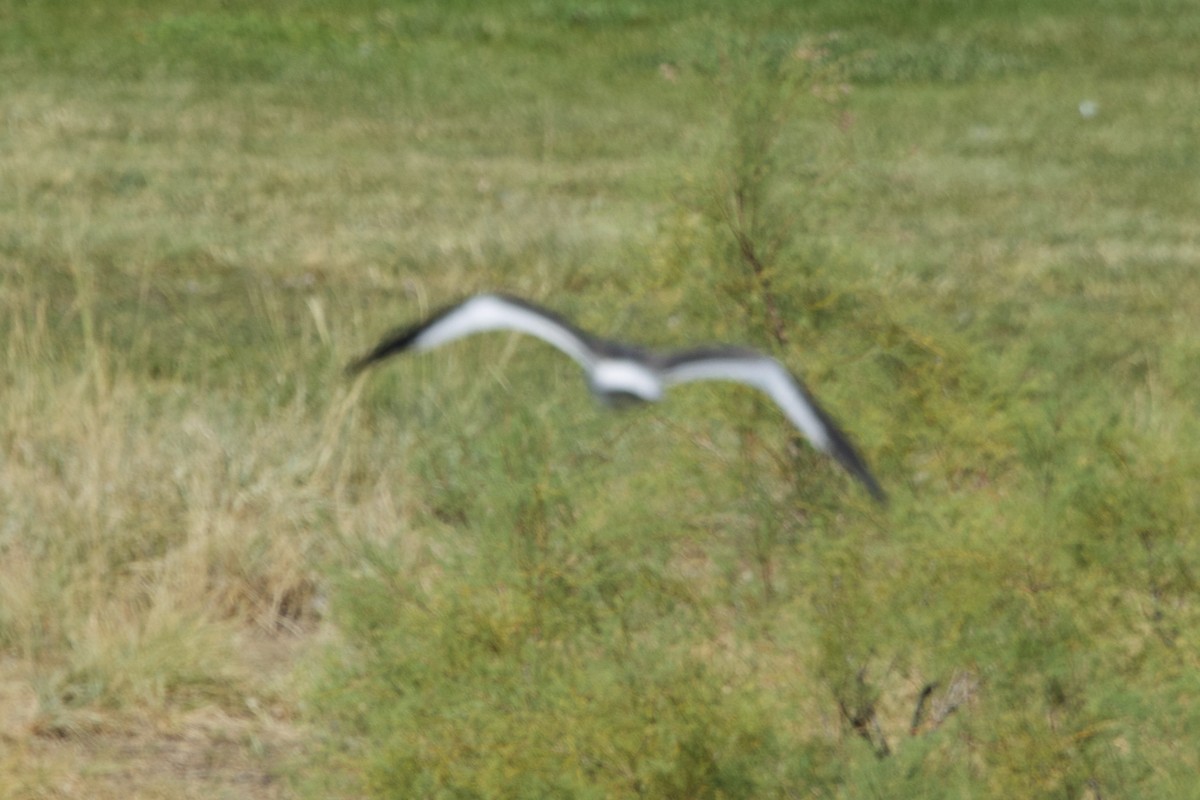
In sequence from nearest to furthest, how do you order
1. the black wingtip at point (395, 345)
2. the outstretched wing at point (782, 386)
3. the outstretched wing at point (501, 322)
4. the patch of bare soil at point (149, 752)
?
the outstretched wing at point (782, 386) → the outstretched wing at point (501, 322) → the black wingtip at point (395, 345) → the patch of bare soil at point (149, 752)

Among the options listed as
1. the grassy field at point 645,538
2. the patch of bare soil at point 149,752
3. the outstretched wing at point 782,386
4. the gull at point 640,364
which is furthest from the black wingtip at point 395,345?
the patch of bare soil at point 149,752

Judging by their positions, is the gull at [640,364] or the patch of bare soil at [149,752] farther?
the patch of bare soil at [149,752]

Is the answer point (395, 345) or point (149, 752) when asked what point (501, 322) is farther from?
point (149, 752)

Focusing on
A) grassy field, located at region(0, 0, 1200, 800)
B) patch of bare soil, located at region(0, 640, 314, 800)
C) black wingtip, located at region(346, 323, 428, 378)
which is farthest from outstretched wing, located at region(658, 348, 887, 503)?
patch of bare soil, located at region(0, 640, 314, 800)

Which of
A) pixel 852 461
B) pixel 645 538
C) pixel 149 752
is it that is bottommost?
pixel 149 752

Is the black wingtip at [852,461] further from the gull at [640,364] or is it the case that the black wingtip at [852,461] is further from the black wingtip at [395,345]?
the black wingtip at [395,345]

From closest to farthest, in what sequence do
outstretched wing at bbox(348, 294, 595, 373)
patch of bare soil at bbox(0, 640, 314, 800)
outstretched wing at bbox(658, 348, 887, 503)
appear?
outstretched wing at bbox(658, 348, 887, 503) < outstretched wing at bbox(348, 294, 595, 373) < patch of bare soil at bbox(0, 640, 314, 800)

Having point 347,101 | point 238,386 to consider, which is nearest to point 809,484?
point 238,386

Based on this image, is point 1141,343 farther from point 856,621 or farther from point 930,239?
point 856,621

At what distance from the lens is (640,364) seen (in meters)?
2.82

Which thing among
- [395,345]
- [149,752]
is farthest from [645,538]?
[149,752]

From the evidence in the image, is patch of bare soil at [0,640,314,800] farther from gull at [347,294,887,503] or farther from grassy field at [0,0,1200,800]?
gull at [347,294,887,503]

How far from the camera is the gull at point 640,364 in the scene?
2.60 metres

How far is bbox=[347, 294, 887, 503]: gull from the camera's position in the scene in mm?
2604
